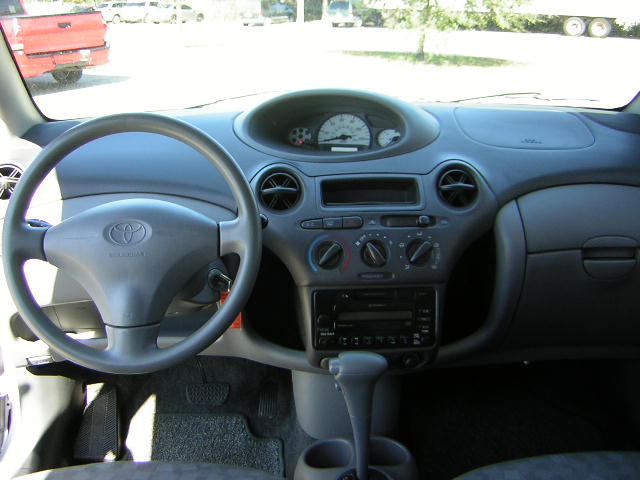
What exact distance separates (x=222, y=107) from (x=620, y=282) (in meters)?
1.43

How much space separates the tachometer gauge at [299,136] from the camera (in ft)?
6.37

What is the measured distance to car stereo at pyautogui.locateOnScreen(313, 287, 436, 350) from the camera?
1710 millimetres

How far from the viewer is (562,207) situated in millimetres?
1792

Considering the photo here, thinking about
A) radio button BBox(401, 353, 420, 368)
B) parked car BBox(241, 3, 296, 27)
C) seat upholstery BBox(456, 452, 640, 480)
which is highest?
parked car BBox(241, 3, 296, 27)

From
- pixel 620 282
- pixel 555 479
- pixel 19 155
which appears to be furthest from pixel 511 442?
pixel 19 155

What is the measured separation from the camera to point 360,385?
5.28 ft

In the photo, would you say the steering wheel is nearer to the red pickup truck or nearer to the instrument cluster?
the instrument cluster

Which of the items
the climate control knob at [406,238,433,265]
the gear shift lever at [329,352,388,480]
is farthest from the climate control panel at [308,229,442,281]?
the gear shift lever at [329,352,388,480]

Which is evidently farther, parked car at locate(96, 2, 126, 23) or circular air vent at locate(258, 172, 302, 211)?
parked car at locate(96, 2, 126, 23)

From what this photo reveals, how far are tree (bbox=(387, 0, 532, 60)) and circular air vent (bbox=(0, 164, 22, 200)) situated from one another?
1273 mm

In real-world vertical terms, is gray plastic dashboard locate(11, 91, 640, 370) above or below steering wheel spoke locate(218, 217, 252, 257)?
below

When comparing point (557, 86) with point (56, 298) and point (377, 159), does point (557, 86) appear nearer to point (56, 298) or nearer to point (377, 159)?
point (377, 159)

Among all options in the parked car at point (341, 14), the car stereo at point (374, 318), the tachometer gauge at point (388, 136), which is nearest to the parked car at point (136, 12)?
the parked car at point (341, 14)

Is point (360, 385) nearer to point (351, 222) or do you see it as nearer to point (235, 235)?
point (351, 222)
